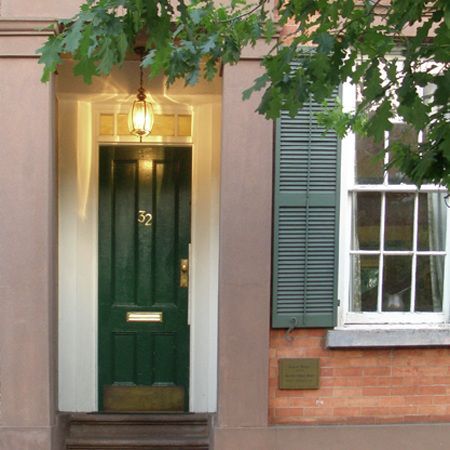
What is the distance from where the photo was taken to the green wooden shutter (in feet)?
15.3

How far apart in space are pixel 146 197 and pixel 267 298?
60.0 inches

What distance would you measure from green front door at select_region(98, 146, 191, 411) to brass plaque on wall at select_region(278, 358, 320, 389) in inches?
43.0

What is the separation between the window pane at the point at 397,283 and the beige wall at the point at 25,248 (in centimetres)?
A: 259

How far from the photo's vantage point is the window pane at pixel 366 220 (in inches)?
193

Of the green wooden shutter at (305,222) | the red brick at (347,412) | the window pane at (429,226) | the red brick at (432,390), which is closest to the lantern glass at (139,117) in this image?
the green wooden shutter at (305,222)

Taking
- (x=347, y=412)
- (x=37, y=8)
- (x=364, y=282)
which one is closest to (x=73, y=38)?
(x=37, y=8)

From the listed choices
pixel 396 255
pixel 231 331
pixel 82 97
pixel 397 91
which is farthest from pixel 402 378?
pixel 82 97

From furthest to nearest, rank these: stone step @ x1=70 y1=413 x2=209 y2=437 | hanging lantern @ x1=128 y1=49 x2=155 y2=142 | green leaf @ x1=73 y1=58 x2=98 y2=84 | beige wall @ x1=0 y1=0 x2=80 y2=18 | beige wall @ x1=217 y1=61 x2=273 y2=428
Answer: stone step @ x1=70 y1=413 x2=209 y2=437
hanging lantern @ x1=128 y1=49 x2=155 y2=142
beige wall @ x1=217 y1=61 x2=273 y2=428
beige wall @ x1=0 y1=0 x2=80 y2=18
green leaf @ x1=73 y1=58 x2=98 y2=84

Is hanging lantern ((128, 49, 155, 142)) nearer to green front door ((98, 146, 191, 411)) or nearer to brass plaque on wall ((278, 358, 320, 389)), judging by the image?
green front door ((98, 146, 191, 411))

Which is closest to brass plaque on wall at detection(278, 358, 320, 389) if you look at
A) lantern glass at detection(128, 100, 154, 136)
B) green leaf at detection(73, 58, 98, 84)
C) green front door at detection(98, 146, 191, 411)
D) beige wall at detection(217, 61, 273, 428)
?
beige wall at detection(217, 61, 273, 428)

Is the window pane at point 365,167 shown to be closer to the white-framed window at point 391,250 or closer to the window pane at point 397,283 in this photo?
the white-framed window at point 391,250

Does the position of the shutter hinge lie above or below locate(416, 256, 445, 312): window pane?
below

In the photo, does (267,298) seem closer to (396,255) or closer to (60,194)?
(396,255)

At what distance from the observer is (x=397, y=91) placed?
239 cm
